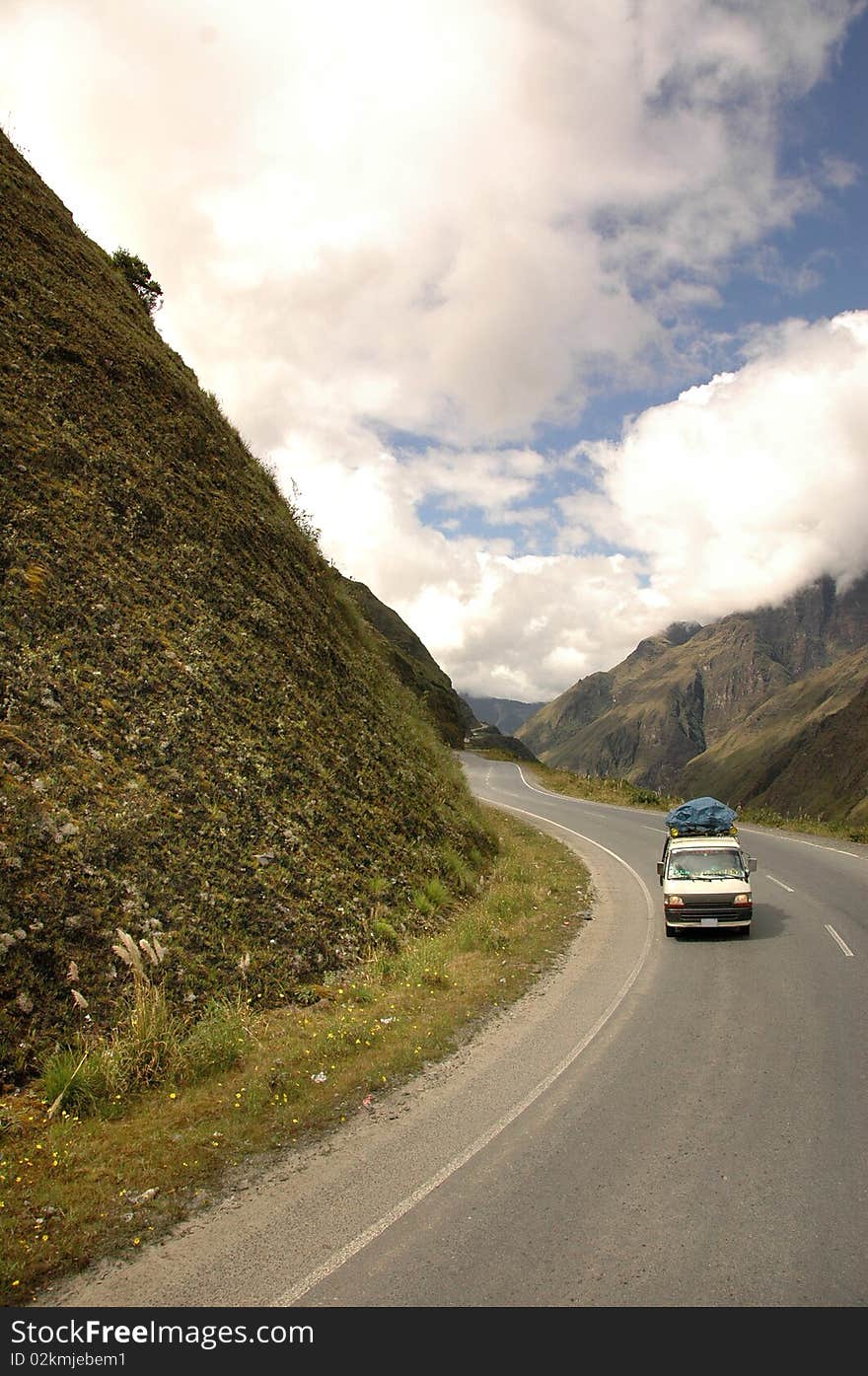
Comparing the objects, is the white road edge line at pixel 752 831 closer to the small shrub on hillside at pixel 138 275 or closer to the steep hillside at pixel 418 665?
the steep hillside at pixel 418 665

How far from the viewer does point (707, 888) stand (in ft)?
46.4

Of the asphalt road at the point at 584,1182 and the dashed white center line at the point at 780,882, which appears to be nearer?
the asphalt road at the point at 584,1182

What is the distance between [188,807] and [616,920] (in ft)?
32.8

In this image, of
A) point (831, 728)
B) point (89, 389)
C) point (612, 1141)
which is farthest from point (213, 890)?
point (831, 728)

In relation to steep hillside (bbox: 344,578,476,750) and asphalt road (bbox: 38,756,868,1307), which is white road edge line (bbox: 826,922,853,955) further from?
steep hillside (bbox: 344,578,476,750)

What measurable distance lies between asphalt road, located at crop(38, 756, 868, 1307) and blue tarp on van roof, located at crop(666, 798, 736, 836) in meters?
9.62

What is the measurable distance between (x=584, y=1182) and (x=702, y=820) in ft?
51.8

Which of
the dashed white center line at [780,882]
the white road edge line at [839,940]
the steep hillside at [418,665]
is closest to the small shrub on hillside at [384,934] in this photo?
the white road edge line at [839,940]

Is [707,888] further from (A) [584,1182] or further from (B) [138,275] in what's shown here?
(B) [138,275]

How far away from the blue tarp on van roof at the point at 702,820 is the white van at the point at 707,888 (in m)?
4.39

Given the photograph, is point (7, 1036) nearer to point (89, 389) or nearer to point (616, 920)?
point (616, 920)

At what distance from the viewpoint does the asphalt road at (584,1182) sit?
4359 mm

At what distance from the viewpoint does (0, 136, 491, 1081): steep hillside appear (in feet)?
27.9

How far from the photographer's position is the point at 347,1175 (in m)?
5.71
